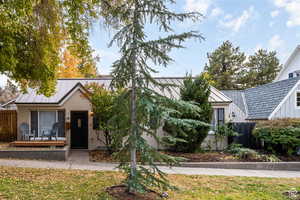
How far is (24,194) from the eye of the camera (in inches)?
207

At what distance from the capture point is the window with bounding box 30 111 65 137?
13283mm

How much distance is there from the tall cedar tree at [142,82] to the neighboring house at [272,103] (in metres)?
11.4

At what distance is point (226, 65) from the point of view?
123 feet

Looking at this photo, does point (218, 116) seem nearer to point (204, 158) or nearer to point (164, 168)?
point (204, 158)

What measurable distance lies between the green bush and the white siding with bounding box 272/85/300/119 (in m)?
3.01

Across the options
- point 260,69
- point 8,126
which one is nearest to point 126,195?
point 8,126

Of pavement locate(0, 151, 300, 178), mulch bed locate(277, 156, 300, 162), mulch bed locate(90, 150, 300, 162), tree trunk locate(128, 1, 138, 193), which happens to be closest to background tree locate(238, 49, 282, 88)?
mulch bed locate(277, 156, 300, 162)

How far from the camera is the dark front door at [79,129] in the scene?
43.9ft

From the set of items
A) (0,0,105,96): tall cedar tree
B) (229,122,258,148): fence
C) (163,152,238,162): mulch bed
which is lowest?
(163,152,238,162): mulch bed

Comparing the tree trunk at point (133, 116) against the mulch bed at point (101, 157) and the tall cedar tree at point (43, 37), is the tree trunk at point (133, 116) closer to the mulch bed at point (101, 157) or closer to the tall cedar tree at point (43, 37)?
the tall cedar tree at point (43, 37)

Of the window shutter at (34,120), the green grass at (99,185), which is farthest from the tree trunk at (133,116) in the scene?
the window shutter at (34,120)

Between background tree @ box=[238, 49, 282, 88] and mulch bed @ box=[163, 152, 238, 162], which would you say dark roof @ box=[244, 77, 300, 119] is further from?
background tree @ box=[238, 49, 282, 88]

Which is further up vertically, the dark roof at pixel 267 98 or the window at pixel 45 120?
the dark roof at pixel 267 98

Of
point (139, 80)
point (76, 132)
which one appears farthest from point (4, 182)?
point (76, 132)
